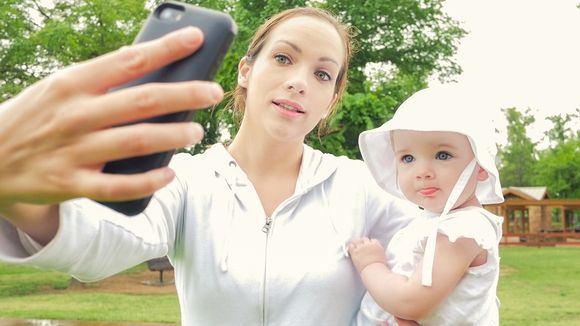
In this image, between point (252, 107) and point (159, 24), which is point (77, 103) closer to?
point (159, 24)

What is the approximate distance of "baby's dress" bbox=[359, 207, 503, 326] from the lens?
2.14 meters

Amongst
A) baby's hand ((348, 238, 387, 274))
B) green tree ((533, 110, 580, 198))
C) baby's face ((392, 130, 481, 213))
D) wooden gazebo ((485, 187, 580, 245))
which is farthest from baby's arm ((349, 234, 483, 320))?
green tree ((533, 110, 580, 198))

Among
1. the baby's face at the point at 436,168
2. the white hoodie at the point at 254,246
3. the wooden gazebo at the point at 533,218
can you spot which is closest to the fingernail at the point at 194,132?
the white hoodie at the point at 254,246

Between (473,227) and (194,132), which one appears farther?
(473,227)

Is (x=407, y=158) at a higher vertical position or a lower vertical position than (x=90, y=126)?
lower

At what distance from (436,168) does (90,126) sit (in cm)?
152

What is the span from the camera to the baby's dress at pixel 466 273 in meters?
2.14

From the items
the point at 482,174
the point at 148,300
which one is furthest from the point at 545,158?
the point at 482,174

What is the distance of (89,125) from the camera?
3.02 ft

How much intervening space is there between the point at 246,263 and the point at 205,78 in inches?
45.2

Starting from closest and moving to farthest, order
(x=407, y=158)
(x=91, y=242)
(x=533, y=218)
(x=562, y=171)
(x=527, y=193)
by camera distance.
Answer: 1. (x=91, y=242)
2. (x=407, y=158)
3. (x=533, y=218)
4. (x=527, y=193)
5. (x=562, y=171)

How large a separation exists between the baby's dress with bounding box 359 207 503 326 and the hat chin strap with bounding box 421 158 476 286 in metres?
0.02

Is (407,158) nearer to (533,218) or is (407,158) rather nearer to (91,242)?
(91,242)

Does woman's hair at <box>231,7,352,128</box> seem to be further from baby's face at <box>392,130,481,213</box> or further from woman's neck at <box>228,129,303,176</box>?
baby's face at <box>392,130,481,213</box>
